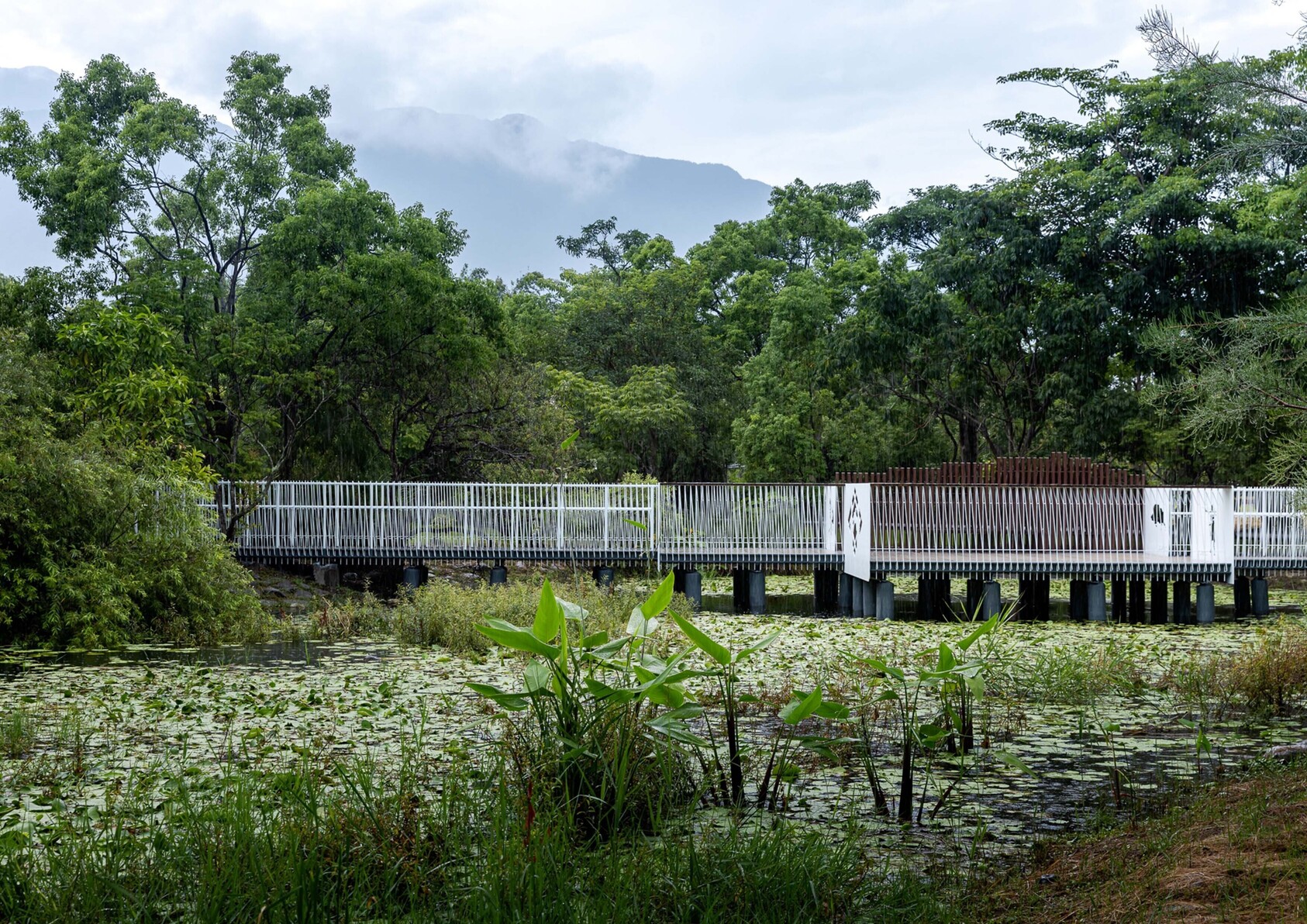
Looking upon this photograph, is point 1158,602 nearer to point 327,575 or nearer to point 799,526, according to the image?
point 799,526

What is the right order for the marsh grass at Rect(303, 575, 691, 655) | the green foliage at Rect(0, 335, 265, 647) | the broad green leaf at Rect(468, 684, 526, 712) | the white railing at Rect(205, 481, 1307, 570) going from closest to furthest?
the broad green leaf at Rect(468, 684, 526, 712) < the green foliage at Rect(0, 335, 265, 647) < the marsh grass at Rect(303, 575, 691, 655) < the white railing at Rect(205, 481, 1307, 570)

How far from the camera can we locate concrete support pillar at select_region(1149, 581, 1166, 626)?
16530mm

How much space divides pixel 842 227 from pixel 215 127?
19306mm

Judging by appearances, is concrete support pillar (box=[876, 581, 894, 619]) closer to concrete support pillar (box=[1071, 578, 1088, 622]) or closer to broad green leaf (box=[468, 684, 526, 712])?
concrete support pillar (box=[1071, 578, 1088, 622])

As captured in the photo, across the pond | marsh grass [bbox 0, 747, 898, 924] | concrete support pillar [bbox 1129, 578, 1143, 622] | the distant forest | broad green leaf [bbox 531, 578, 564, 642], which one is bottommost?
concrete support pillar [bbox 1129, 578, 1143, 622]

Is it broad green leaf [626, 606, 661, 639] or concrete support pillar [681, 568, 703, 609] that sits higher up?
broad green leaf [626, 606, 661, 639]

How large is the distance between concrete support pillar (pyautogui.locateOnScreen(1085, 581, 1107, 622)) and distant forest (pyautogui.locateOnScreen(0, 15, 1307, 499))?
4616 millimetres

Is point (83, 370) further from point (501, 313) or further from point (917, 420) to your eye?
point (917, 420)

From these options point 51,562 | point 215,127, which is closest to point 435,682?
point 51,562

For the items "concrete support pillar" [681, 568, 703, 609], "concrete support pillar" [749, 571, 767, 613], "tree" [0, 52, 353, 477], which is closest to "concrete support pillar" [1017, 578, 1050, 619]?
"concrete support pillar" [749, 571, 767, 613]

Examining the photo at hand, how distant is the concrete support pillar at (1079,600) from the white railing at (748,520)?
360 centimetres

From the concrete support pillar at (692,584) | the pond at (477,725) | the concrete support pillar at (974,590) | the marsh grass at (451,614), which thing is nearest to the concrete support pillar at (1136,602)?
the concrete support pillar at (974,590)

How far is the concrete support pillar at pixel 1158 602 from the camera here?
16.5m

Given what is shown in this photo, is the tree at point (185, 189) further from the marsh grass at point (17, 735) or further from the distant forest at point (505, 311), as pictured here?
the marsh grass at point (17, 735)
